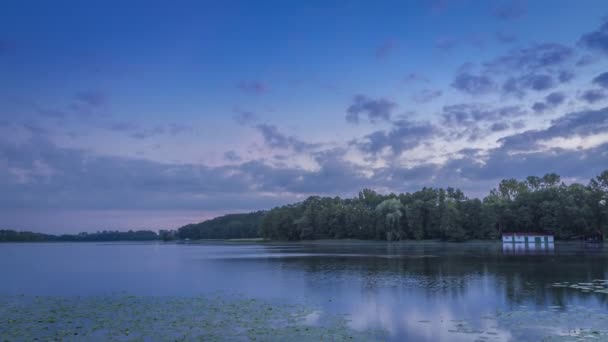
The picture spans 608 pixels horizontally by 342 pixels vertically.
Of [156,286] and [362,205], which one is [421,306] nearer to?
[156,286]

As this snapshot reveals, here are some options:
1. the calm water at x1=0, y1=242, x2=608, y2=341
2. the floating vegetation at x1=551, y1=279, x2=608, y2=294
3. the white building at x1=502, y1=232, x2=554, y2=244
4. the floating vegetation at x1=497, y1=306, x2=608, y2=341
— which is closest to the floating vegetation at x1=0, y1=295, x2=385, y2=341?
the calm water at x1=0, y1=242, x2=608, y2=341

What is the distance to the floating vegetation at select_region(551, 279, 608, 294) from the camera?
27.2 m

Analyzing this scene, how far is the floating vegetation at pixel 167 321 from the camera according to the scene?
17.6 meters

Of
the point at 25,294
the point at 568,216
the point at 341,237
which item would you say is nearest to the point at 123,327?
the point at 25,294

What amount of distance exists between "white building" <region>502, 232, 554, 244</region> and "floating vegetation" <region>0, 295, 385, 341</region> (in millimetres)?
104833

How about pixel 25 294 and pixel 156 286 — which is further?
pixel 156 286

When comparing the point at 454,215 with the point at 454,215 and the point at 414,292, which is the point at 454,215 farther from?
the point at 414,292

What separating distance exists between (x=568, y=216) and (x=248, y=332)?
111939mm

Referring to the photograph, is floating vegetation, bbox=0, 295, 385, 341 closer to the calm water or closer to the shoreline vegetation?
the calm water

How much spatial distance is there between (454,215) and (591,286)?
100889 mm

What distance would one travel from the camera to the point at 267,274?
42688mm

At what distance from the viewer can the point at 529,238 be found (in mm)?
114750

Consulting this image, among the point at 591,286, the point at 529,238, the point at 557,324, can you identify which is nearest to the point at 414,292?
the point at 557,324

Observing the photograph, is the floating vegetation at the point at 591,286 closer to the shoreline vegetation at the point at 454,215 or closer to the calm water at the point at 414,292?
the calm water at the point at 414,292
